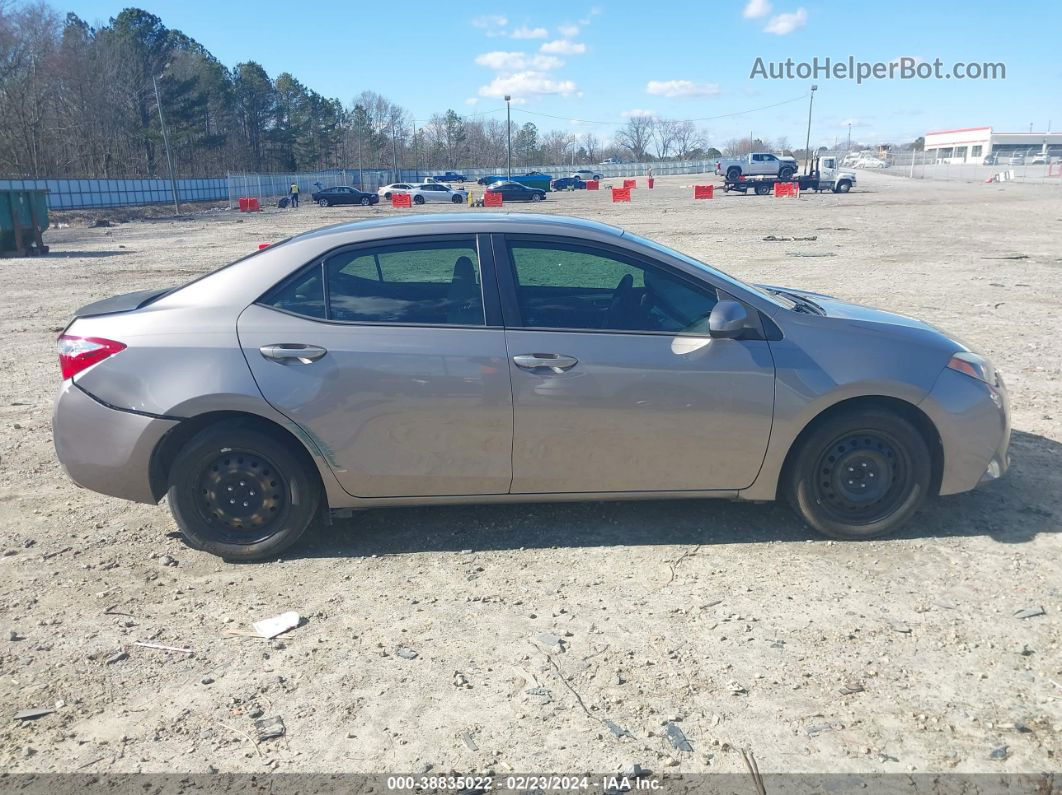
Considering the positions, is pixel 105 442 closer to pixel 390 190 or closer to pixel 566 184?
pixel 390 190

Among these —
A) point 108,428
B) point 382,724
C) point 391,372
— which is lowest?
point 382,724

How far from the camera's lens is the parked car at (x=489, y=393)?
4.08 m

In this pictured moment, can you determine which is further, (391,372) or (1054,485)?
(1054,485)

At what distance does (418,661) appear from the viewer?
133 inches

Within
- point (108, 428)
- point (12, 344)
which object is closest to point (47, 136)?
point (12, 344)

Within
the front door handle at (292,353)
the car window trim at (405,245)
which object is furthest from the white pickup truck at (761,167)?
the front door handle at (292,353)

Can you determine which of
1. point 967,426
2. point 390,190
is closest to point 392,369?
point 967,426

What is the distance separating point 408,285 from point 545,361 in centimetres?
88

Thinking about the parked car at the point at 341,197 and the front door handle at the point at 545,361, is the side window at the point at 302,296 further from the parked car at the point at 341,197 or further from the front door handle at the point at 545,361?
the parked car at the point at 341,197

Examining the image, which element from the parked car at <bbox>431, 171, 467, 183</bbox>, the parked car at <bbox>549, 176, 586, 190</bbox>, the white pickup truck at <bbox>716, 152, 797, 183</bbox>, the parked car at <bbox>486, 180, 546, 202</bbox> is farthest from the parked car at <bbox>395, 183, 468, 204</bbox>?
the parked car at <bbox>431, 171, 467, 183</bbox>

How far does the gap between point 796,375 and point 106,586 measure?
12.0 feet

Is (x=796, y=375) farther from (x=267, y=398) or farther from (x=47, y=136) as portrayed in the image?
(x=47, y=136)

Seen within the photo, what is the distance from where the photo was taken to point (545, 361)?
4.09m

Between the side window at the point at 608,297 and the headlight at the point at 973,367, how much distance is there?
134 cm
